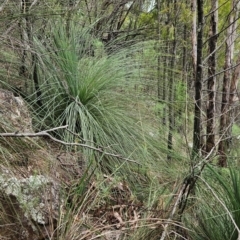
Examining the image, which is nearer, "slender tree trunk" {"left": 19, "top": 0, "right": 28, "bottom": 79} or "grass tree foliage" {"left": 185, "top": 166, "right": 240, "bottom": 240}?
"grass tree foliage" {"left": 185, "top": 166, "right": 240, "bottom": 240}

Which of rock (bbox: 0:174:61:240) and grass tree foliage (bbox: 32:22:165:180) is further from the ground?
grass tree foliage (bbox: 32:22:165:180)

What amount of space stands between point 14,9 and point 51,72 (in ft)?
1.44

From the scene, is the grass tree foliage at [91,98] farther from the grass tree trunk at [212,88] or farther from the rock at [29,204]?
the rock at [29,204]

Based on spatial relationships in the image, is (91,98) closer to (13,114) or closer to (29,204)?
(13,114)

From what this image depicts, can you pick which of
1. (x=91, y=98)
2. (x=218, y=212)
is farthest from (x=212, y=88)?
(x=218, y=212)

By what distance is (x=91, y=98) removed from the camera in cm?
245

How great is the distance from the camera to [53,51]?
253 cm

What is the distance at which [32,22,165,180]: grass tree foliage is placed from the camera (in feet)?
7.41

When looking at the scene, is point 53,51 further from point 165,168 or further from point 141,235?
point 141,235

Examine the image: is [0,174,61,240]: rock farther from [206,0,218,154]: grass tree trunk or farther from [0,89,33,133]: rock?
[206,0,218,154]: grass tree trunk

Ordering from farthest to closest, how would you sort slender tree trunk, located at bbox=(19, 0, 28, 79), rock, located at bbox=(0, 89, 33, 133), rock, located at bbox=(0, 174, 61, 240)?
slender tree trunk, located at bbox=(19, 0, 28, 79) < rock, located at bbox=(0, 89, 33, 133) < rock, located at bbox=(0, 174, 61, 240)

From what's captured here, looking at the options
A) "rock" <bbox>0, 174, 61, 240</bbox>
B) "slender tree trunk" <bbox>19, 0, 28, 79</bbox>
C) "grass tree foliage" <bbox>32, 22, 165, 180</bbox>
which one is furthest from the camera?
"slender tree trunk" <bbox>19, 0, 28, 79</bbox>

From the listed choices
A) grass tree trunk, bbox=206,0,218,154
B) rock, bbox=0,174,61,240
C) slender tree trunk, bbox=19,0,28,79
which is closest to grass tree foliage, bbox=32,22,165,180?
slender tree trunk, bbox=19,0,28,79

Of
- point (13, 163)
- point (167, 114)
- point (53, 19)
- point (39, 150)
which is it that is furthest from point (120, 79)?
point (13, 163)
